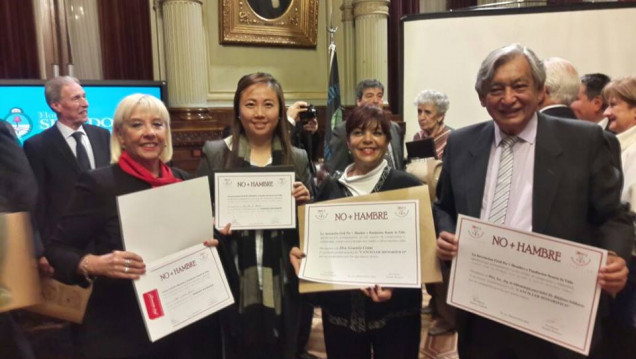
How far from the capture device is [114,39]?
467 centimetres

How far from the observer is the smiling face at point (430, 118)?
3.04m

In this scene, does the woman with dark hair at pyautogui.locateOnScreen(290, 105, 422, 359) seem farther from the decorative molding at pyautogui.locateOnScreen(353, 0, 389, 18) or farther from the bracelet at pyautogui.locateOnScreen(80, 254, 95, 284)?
the decorative molding at pyautogui.locateOnScreen(353, 0, 389, 18)

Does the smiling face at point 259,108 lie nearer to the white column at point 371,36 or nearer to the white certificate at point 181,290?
the white certificate at point 181,290

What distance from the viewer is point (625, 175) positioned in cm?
150

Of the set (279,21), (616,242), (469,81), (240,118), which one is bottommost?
(616,242)

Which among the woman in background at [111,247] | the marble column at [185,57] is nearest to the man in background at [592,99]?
the woman in background at [111,247]

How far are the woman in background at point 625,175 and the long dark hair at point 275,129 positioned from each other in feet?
3.91

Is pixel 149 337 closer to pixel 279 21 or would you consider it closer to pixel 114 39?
pixel 114 39

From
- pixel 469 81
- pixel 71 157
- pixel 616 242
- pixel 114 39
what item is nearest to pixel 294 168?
pixel 616 242

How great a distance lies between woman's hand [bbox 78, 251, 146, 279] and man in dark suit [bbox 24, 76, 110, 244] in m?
1.41

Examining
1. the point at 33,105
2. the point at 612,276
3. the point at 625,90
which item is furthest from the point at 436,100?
the point at 33,105

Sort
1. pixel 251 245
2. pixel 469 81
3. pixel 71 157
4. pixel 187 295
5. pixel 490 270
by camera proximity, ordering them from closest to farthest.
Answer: pixel 490 270 < pixel 187 295 < pixel 251 245 < pixel 71 157 < pixel 469 81

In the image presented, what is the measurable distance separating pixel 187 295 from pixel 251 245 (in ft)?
1.19

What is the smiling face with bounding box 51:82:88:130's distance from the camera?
2.62 m
